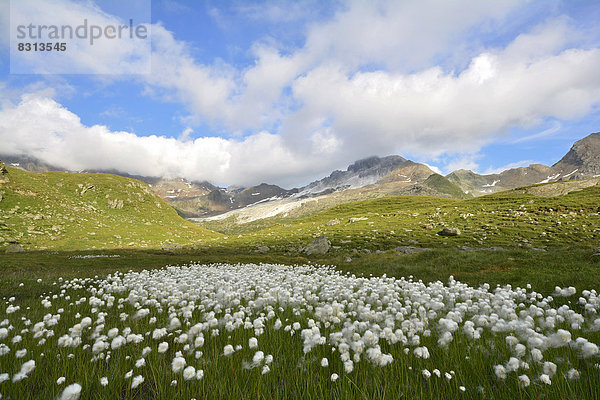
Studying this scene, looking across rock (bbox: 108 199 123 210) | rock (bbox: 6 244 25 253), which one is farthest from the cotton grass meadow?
rock (bbox: 108 199 123 210)

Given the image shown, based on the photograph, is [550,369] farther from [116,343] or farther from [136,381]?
[116,343]

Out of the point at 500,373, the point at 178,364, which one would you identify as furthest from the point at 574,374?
the point at 178,364

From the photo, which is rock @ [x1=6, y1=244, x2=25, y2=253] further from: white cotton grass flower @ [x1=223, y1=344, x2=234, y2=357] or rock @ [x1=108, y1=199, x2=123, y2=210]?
white cotton grass flower @ [x1=223, y1=344, x2=234, y2=357]

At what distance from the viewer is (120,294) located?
984cm

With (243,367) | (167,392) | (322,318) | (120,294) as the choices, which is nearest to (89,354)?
(167,392)

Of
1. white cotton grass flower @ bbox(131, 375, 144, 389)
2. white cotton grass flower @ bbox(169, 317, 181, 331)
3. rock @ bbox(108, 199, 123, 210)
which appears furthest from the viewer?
rock @ bbox(108, 199, 123, 210)

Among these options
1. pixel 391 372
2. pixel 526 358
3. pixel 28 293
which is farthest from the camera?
pixel 28 293

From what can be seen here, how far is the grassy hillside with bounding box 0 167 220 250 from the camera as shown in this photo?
5778cm

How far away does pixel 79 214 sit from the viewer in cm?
7825

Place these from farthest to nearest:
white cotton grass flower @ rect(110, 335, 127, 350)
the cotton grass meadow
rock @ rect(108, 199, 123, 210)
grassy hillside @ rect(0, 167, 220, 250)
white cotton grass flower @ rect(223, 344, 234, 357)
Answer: rock @ rect(108, 199, 123, 210) < grassy hillside @ rect(0, 167, 220, 250) < white cotton grass flower @ rect(110, 335, 127, 350) < white cotton grass flower @ rect(223, 344, 234, 357) < the cotton grass meadow

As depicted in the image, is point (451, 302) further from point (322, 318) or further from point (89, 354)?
point (89, 354)

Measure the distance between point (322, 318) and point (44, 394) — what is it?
476 cm

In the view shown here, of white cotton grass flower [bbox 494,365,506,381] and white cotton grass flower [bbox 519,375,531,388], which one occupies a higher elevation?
white cotton grass flower [bbox 519,375,531,388]

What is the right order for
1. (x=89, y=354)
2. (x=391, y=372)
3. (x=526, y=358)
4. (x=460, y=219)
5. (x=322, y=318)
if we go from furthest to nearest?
(x=460, y=219) < (x=322, y=318) < (x=89, y=354) < (x=526, y=358) < (x=391, y=372)
